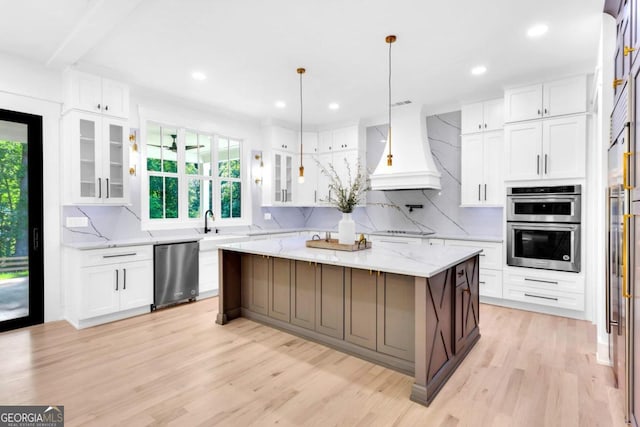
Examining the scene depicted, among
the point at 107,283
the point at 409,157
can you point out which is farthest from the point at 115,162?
the point at 409,157

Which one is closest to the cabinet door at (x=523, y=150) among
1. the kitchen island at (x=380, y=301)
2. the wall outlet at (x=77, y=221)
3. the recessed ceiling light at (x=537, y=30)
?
the recessed ceiling light at (x=537, y=30)

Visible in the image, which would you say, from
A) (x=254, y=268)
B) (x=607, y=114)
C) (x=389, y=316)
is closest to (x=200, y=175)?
(x=254, y=268)

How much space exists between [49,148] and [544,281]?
19.4ft

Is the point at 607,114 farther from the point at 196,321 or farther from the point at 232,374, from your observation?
the point at 196,321

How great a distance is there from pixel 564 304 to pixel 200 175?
204 inches

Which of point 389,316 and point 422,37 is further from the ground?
point 422,37

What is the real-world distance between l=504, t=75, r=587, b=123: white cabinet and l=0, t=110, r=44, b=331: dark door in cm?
552

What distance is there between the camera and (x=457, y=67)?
3688 mm

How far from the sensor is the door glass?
12.7ft

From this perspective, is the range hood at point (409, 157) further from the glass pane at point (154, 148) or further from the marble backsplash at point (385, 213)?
the glass pane at point (154, 148)

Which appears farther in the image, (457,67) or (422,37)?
(457,67)

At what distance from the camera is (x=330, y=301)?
3.02 meters

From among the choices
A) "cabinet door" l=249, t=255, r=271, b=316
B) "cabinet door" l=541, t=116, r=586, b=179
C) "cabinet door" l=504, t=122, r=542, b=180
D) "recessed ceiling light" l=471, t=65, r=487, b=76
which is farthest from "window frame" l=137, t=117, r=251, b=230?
"cabinet door" l=541, t=116, r=586, b=179

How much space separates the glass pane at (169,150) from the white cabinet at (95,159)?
0.77 meters
